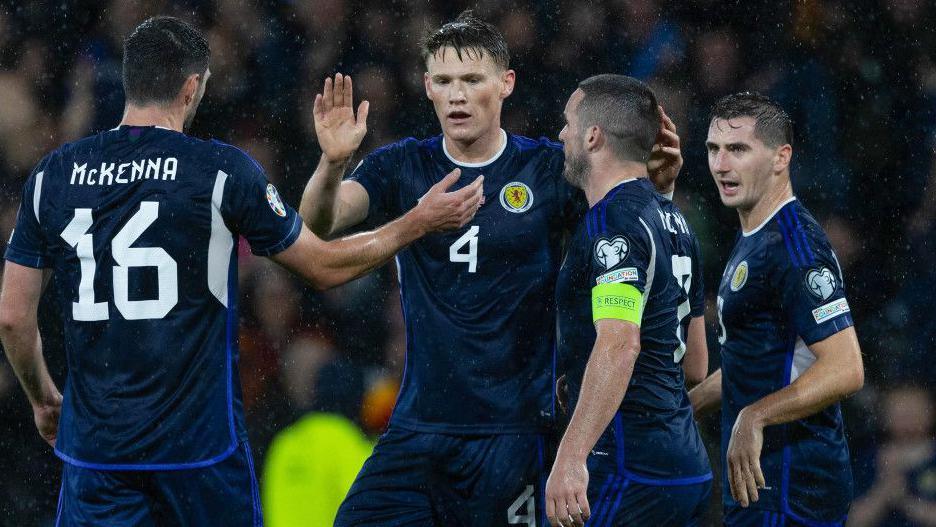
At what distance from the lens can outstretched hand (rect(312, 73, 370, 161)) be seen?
339cm

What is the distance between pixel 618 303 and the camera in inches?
115

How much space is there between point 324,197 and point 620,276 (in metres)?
1.05

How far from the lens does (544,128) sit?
5.85 meters

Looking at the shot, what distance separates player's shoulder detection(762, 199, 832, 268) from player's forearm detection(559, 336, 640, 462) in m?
0.68

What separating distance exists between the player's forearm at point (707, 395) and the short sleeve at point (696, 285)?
0.26 meters

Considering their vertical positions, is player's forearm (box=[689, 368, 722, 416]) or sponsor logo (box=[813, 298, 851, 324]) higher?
sponsor logo (box=[813, 298, 851, 324])

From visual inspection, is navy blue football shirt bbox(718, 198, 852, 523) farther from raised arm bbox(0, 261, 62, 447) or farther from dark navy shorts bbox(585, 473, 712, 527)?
raised arm bbox(0, 261, 62, 447)

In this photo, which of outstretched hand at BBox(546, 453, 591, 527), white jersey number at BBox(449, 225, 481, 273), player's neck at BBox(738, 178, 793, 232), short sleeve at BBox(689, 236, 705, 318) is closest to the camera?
outstretched hand at BBox(546, 453, 591, 527)

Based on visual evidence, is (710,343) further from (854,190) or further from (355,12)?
(355,12)

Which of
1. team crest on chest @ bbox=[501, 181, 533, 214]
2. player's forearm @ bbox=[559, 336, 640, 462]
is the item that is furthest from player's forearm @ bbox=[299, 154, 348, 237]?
player's forearm @ bbox=[559, 336, 640, 462]

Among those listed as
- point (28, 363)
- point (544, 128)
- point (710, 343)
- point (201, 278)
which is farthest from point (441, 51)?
point (710, 343)

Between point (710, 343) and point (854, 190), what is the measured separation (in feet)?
3.51

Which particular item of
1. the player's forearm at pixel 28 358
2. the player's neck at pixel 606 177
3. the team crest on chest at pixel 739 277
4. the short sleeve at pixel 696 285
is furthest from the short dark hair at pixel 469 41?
the player's forearm at pixel 28 358

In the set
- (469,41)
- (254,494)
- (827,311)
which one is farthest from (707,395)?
(254,494)
